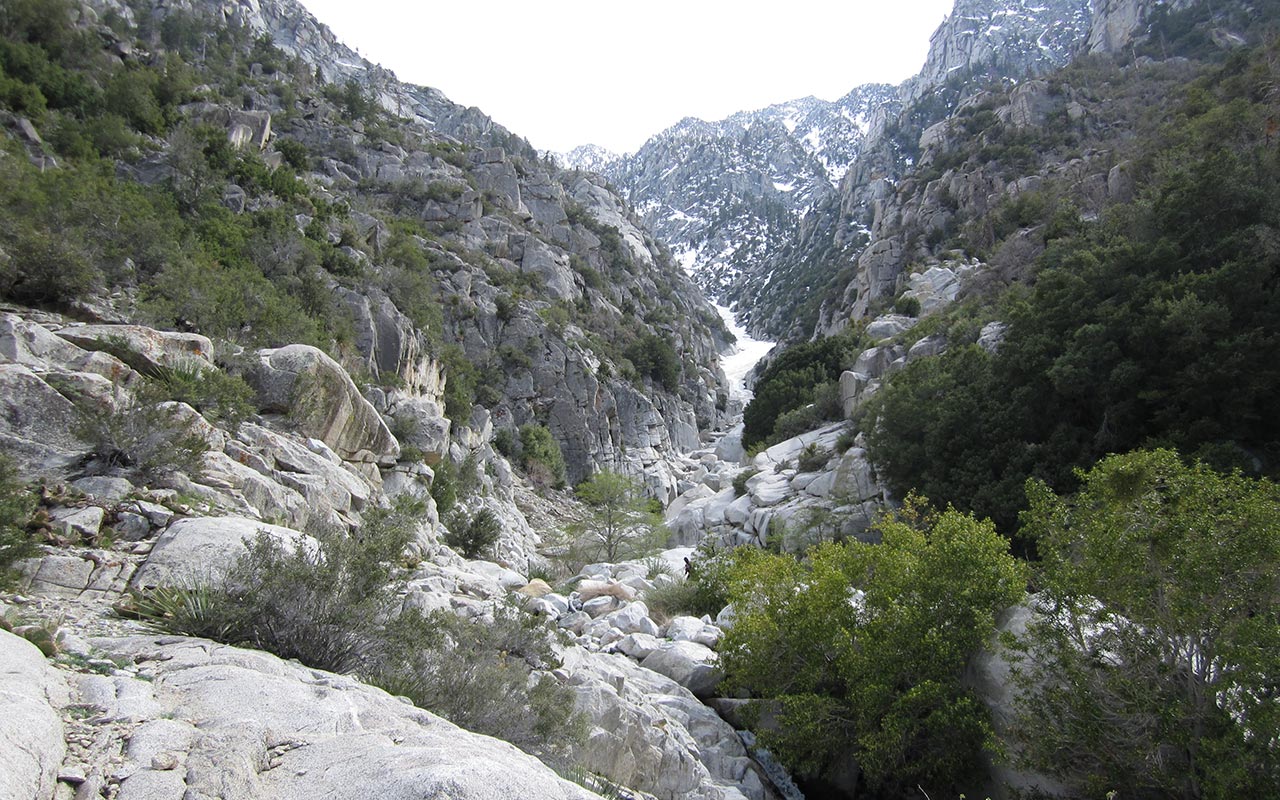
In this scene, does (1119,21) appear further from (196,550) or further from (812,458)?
(196,550)

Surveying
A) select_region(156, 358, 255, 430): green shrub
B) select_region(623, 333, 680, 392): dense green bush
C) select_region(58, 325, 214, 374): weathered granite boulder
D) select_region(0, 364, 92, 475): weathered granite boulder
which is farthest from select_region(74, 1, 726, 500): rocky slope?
select_region(0, 364, 92, 475): weathered granite boulder

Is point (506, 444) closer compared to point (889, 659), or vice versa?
point (889, 659)

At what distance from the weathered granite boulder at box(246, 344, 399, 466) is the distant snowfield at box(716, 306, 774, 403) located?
57.4 m

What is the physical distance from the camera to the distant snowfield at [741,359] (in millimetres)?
76125

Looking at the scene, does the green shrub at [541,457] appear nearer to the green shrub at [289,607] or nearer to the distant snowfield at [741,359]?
the green shrub at [289,607]

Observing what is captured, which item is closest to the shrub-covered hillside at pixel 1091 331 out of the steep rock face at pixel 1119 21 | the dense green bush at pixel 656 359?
the dense green bush at pixel 656 359

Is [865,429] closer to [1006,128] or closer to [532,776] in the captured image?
[532,776]

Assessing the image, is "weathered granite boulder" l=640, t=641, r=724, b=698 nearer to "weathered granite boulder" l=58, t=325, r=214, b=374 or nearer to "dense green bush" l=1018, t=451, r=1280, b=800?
"dense green bush" l=1018, t=451, r=1280, b=800

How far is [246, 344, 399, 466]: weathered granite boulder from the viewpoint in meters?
13.1

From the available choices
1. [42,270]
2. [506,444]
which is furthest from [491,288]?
[42,270]

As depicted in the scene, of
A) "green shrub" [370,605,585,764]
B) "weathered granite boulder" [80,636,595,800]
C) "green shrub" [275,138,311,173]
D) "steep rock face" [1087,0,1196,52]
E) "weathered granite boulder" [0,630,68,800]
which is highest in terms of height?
"steep rock face" [1087,0,1196,52]

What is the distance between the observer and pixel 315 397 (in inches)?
540

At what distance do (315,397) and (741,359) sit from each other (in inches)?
3176

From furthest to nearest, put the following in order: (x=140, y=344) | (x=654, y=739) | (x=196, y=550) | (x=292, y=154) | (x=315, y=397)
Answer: (x=292, y=154) < (x=315, y=397) < (x=140, y=344) < (x=654, y=739) < (x=196, y=550)
